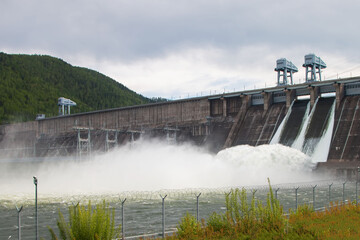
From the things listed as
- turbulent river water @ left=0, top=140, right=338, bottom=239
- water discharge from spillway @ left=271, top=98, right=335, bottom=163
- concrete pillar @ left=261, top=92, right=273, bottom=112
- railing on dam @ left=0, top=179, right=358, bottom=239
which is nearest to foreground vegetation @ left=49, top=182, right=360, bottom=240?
railing on dam @ left=0, top=179, right=358, bottom=239

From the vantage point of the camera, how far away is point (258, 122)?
65625mm

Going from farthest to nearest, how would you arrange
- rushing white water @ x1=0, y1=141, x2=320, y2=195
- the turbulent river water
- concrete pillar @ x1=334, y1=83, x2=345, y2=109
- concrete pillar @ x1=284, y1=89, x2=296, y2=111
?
concrete pillar @ x1=284, y1=89, x2=296, y2=111, concrete pillar @ x1=334, y1=83, x2=345, y2=109, rushing white water @ x1=0, y1=141, x2=320, y2=195, the turbulent river water

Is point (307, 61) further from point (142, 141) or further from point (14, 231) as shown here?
point (14, 231)

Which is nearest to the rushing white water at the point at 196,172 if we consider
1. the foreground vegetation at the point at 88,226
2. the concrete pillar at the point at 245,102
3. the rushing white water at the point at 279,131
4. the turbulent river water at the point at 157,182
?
the turbulent river water at the point at 157,182

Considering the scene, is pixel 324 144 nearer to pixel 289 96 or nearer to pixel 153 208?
pixel 289 96

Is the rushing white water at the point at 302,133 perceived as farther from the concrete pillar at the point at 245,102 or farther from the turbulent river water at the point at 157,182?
the concrete pillar at the point at 245,102

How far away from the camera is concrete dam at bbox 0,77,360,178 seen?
53.9 metres

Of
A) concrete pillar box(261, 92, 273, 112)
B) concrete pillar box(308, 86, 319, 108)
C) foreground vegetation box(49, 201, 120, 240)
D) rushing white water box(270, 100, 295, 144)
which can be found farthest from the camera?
concrete pillar box(261, 92, 273, 112)

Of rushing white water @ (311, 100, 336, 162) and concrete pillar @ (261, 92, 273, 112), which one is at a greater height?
concrete pillar @ (261, 92, 273, 112)

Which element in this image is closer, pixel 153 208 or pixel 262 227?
pixel 262 227

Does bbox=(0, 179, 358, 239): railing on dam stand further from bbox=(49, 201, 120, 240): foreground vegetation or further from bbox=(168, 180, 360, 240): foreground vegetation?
bbox=(49, 201, 120, 240): foreground vegetation

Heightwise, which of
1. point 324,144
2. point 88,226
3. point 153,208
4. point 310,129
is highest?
point 310,129

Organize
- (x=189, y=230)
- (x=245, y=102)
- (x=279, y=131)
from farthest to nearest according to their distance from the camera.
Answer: (x=245, y=102)
(x=279, y=131)
(x=189, y=230)

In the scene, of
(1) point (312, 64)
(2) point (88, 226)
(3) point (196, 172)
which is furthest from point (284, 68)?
(2) point (88, 226)
